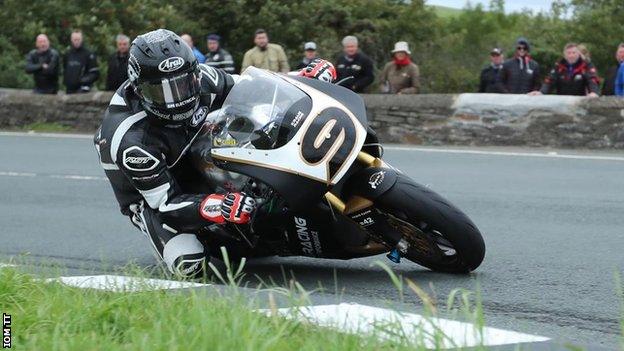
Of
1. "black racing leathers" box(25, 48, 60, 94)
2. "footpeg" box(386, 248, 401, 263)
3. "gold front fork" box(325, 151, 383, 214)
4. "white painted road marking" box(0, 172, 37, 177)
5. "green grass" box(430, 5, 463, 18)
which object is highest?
"gold front fork" box(325, 151, 383, 214)

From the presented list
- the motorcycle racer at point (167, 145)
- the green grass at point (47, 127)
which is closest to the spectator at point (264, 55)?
the green grass at point (47, 127)

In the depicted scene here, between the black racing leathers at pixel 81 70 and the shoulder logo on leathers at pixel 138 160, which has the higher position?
the shoulder logo on leathers at pixel 138 160

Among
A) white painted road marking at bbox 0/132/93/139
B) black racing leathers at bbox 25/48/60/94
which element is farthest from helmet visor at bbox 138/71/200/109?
black racing leathers at bbox 25/48/60/94

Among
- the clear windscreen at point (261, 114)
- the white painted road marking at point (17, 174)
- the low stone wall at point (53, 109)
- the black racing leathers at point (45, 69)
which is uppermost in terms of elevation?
the clear windscreen at point (261, 114)

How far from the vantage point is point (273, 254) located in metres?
7.15

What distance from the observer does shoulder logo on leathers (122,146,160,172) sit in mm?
6719

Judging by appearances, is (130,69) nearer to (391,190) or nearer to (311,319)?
(391,190)

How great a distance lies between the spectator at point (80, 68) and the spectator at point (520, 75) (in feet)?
23.8

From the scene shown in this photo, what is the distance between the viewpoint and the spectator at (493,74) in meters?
17.2

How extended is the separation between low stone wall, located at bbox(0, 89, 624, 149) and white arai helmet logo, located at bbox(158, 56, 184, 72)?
365 inches

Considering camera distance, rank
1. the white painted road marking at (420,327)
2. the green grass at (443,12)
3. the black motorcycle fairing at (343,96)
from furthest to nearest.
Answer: the green grass at (443,12) < the black motorcycle fairing at (343,96) < the white painted road marking at (420,327)

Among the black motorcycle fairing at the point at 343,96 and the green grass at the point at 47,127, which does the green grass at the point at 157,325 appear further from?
the green grass at the point at 47,127

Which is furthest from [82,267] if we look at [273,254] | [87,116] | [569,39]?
[569,39]

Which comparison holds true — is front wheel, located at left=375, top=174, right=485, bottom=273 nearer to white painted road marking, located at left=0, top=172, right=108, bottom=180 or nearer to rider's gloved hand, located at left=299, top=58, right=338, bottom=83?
rider's gloved hand, located at left=299, top=58, right=338, bottom=83
